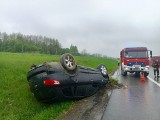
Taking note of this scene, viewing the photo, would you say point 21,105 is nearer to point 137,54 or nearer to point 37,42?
point 137,54

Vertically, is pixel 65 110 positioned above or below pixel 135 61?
below

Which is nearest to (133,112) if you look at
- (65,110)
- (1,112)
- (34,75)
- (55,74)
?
(65,110)

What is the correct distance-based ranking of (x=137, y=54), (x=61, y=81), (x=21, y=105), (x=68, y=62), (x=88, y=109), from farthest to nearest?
(x=137, y=54) → (x=68, y=62) → (x=21, y=105) → (x=61, y=81) → (x=88, y=109)

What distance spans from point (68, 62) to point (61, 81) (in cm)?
121

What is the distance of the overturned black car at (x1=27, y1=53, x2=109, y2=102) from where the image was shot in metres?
7.79

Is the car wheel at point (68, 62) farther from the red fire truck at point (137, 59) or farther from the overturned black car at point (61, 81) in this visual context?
the red fire truck at point (137, 59)

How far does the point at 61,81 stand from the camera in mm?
7855

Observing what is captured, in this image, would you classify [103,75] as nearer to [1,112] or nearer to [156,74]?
[1,112]

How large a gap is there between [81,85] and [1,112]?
2.77 meters

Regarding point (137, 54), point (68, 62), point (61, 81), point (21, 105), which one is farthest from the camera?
point (137, 54)

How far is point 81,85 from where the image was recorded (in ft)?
28.9

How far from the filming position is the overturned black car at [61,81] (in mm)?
7785

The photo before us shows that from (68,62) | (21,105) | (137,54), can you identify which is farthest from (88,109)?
(137,54)

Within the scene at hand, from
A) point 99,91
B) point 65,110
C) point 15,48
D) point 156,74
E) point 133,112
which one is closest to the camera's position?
point 133,112
